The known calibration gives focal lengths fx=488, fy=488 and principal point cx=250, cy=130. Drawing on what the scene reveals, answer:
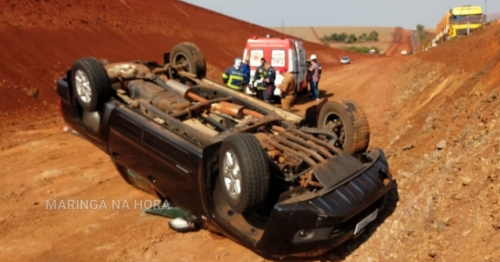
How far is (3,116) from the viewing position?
1099 centimetres

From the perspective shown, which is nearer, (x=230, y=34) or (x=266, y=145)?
(x=266, y=145)

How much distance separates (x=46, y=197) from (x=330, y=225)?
3915 millimetres

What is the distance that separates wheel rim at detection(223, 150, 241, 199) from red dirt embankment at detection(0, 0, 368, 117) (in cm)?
885

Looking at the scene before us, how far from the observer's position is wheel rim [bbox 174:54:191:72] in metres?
7.68

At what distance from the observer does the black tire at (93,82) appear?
581 centimetres

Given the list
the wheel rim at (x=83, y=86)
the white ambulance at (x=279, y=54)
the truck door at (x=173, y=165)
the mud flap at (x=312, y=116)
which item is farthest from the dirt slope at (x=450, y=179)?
the white ambulance at (x=279, y=54)

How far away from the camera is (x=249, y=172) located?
399cm

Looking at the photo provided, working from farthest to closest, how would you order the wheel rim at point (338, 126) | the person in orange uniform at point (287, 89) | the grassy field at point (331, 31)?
the grassy field at point (331, 31) < the person in orange uniform at point (287, 89) < the wheel rim at point (338, 126)

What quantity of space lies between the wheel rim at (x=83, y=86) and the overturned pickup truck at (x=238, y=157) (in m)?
0.01

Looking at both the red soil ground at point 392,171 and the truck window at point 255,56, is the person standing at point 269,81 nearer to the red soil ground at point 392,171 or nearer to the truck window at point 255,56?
the red soil ground at point 392,171

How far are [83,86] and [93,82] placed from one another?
0.34 meters

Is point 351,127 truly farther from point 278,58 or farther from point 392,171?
point 278,58

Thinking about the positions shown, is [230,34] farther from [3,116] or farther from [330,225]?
[330,225]

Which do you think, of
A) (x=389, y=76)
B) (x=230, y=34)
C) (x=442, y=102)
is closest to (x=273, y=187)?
(x=442, y=102)
